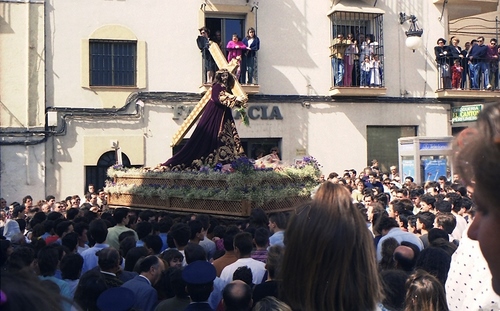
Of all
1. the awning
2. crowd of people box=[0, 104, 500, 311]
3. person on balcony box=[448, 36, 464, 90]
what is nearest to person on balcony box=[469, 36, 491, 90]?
person on balcony box=[448, 36, 464, 90]

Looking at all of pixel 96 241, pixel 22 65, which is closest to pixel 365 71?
pixel 22 65

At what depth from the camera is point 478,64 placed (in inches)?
724

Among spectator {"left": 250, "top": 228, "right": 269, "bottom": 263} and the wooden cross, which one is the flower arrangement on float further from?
spectator {"left": 250, "top": 228, "right": 269, "bottom": 263}

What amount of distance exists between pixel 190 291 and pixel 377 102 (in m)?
15.1

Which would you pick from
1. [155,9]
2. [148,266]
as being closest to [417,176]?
[155,9]

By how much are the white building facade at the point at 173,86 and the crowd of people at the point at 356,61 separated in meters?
0.32

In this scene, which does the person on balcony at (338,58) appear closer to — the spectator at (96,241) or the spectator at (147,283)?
the spectator at (96,241)

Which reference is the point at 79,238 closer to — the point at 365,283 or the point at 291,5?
the point at 365,283

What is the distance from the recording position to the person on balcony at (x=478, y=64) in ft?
59.8

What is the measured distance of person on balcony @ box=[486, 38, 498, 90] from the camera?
60.2 feet

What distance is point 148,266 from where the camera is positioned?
4609 millimetres

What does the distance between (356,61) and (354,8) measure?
169 cm

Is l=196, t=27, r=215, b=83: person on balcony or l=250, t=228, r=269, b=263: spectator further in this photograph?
l=196, t=27, r=215, b=83: person on balcony

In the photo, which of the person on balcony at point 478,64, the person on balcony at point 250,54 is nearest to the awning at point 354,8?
the person on balcony at point 250,54
